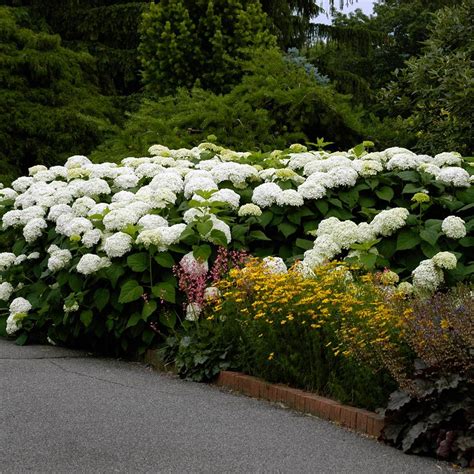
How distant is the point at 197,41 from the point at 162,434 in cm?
1212

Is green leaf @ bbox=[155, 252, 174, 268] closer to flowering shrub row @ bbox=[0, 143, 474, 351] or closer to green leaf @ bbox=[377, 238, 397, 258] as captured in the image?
flowering shrub row @ bbox=[0, 143, 474, 351]

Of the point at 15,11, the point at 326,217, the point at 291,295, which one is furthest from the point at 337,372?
the point at 15,11

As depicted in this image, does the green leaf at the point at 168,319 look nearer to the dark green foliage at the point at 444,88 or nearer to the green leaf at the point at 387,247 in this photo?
the green leaf at the point at 387,247

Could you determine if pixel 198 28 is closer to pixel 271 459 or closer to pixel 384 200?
pixel 384 200

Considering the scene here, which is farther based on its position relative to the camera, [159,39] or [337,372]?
[159,39]

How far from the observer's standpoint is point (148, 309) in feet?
25.4

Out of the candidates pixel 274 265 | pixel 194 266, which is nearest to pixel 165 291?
pixel 194 266

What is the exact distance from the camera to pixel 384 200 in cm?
894

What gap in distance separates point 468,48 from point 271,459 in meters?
8.30

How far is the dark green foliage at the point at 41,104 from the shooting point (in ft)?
56.2

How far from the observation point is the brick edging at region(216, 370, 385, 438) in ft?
18.4

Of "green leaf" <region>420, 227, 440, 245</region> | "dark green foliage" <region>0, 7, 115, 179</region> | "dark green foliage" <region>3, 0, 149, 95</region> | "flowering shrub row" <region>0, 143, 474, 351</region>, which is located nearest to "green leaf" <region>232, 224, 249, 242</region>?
"flowering shrub row" <region>0, 143, 474, 351</region>

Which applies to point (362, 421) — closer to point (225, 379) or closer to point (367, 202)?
point (225, 379)

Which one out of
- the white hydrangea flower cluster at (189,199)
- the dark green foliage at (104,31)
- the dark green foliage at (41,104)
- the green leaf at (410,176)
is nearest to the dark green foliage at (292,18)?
the dark green foliage at (104,31)
